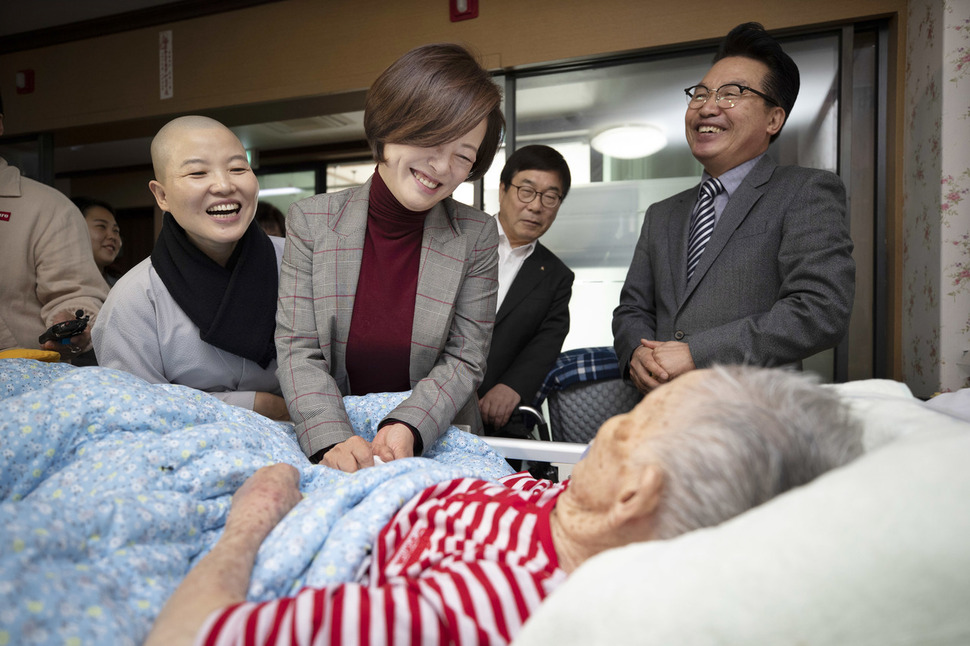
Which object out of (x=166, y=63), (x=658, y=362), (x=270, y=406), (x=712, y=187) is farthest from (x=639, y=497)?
(x=166, y=63)

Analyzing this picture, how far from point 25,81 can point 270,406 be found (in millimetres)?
4830

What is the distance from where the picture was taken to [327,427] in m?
1.32

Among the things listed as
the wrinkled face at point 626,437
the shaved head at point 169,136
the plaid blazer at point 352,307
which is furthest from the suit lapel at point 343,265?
the wrinkled face at point 626,437

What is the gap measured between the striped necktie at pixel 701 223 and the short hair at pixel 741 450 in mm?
1052

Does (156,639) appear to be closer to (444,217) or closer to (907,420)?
(907,420)

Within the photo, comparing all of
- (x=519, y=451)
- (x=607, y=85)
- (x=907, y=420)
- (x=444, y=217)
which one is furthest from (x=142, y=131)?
(x=907, y=420)

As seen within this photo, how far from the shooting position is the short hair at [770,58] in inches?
70.1

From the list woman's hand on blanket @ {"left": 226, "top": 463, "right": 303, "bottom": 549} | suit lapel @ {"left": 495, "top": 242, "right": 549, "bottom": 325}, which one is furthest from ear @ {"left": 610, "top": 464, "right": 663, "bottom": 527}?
suit lapel @ {"left": 495, "top": 242, "right": 549, "bottom": 325}

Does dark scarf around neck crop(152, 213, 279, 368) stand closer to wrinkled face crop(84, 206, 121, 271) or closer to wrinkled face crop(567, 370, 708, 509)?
wrinkled face crop(567, 370, 708, 509)

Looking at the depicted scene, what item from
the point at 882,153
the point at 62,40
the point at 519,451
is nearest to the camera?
the point at 519,451

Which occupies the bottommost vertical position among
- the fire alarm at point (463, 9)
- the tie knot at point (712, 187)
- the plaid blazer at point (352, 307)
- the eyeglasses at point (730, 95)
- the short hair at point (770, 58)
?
the plaid blazer at point (352, 307)

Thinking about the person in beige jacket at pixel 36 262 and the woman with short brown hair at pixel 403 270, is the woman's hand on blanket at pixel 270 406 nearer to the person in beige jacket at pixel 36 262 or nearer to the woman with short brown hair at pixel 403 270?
the woman with short brown hair at pixel 403 270

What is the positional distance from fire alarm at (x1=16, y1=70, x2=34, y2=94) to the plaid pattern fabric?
4993 mm

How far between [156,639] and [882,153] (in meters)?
3.48
